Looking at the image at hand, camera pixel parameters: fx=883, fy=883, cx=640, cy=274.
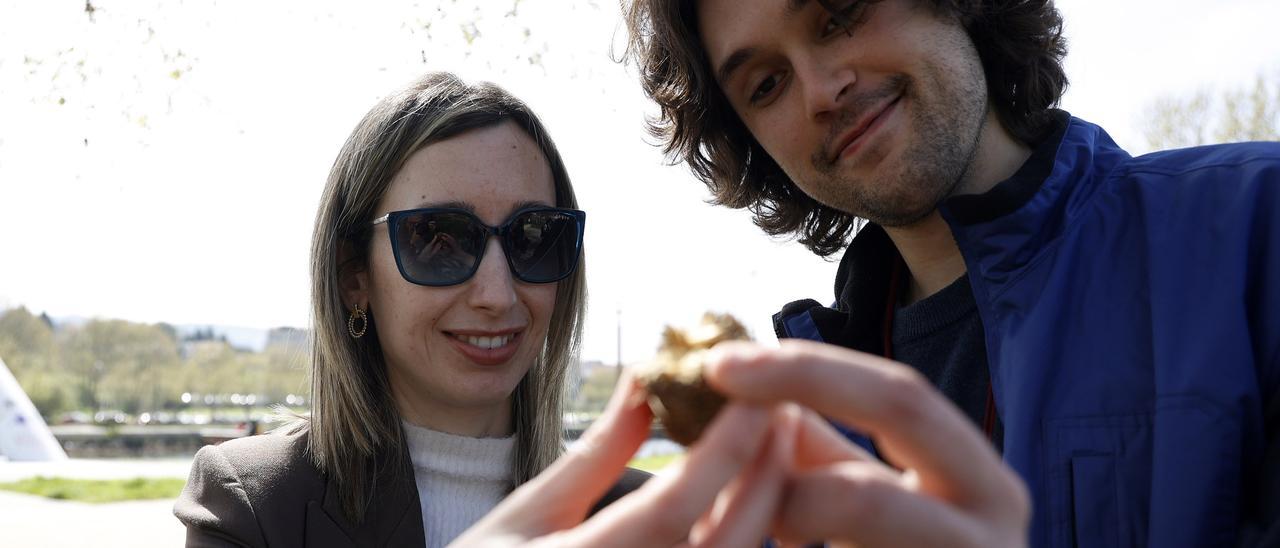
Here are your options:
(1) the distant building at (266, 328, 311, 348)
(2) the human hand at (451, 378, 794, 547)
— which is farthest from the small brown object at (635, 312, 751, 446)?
(1) the distant building at (266, 328, 311, 348)

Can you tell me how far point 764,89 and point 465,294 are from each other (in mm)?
1107

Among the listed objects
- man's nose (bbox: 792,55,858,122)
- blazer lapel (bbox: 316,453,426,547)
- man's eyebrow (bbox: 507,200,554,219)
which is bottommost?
blazer lapel (bbox: 316,453,426,547)

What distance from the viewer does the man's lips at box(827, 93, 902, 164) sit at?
246 cm

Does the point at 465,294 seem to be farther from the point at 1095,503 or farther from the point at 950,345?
the point at 1095,503

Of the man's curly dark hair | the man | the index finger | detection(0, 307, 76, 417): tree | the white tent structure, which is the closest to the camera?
the index finger

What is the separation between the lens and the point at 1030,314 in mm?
2080

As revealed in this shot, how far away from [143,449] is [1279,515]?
183 ft

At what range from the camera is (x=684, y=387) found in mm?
1181

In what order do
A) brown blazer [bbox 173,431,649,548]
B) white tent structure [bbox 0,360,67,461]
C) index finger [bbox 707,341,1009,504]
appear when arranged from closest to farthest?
index finger [bbox 707,341,1009,504] < brown blazer [bbox 173,431,649,548] < white tent structure [bbox 0,360,67,461]

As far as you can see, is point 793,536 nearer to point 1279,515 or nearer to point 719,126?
point 1279,515

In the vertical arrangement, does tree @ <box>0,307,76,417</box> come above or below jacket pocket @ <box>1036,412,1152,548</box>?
below

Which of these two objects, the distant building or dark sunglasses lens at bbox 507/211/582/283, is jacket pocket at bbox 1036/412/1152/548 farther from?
the distant building

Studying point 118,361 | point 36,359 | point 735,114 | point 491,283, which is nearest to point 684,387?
point 491,283

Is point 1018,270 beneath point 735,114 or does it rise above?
beneath
